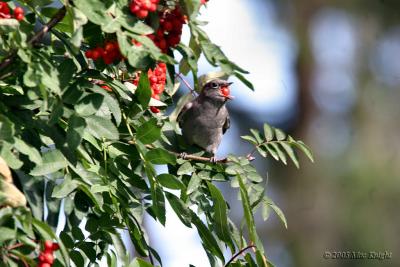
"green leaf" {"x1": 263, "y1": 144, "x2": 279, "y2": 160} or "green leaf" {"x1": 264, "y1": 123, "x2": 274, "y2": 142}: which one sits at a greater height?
"green leaf" {"x1": 264, "y1": 123, "x2": 274, "y2": 142}

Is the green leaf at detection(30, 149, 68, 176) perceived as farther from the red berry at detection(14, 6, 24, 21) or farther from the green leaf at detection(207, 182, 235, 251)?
the green leaf at detection(207, 182, 235, 251)

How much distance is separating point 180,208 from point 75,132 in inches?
27.3

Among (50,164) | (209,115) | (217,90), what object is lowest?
(209,115)

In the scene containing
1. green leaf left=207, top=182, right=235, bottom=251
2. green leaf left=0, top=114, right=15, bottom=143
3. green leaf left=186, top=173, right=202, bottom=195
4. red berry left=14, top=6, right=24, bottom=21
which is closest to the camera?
green leaf left=0, top=114, right=15, bottom=143

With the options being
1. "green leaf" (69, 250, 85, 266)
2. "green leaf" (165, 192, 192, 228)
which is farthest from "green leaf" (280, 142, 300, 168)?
"green leaf" (69, 250, 85, 266)

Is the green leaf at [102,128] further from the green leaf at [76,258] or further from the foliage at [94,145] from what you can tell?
the green leaf at [76,258]

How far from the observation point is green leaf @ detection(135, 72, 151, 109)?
3.27 meters

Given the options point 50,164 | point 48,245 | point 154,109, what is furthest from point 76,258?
point 154,109

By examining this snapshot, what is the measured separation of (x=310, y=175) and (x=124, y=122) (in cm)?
1506

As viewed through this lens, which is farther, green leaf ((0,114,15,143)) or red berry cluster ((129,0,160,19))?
red berry cluster ((129,0,160,19))

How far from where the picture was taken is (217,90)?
20.4 ft

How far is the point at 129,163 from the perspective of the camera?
3395 millimetres

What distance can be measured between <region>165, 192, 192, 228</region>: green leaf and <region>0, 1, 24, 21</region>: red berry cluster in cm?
90

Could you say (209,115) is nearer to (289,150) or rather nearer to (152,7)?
(289,150)
